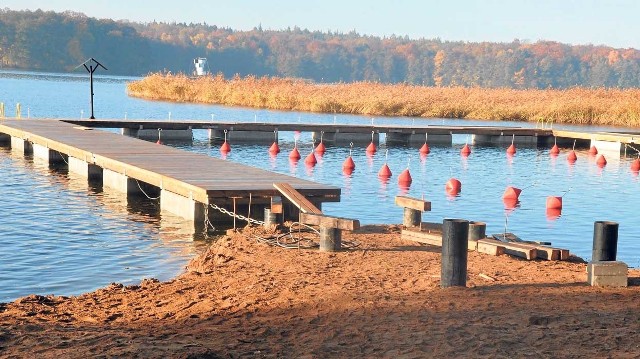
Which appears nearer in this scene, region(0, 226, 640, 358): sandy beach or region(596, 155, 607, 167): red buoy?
region(0, 226, 640, 358): sandy beach

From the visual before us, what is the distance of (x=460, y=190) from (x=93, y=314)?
13374mm

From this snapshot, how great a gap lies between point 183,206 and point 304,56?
13196cm

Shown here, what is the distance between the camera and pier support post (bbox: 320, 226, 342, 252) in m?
10.6

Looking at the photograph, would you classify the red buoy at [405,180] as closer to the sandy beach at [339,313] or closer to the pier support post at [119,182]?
→ the pier support post at [119,182]

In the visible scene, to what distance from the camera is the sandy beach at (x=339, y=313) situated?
6.64 metres

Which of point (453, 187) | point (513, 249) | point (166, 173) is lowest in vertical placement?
point (453, 187)

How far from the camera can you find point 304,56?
146 m

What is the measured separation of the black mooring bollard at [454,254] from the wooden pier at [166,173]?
5.13m

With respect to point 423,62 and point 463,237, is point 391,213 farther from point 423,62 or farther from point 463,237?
point 423,62

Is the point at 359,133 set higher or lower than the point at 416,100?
lower

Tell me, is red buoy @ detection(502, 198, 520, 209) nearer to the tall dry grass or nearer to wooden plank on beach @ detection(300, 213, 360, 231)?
wooden plank on beach @ detection(300, 213, 360, 231)

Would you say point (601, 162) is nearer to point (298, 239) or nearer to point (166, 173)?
point (166, 173)

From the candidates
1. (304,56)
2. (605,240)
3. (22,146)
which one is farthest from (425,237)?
(304,56)

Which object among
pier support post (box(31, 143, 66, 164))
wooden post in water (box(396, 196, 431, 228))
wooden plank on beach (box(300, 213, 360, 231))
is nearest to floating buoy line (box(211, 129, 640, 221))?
pier support post (box(31, 143, 66, 164))
